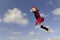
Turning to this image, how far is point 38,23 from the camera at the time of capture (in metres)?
59.3

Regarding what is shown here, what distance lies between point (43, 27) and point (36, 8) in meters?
2.73

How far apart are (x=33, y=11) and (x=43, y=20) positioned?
5.99 feet

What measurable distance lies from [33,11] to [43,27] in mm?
2577

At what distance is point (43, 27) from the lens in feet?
193

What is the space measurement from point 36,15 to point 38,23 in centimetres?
112

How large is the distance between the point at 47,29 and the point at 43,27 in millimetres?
761

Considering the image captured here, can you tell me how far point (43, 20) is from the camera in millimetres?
59281

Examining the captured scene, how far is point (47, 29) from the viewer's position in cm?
5941

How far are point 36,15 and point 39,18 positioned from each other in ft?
1.90

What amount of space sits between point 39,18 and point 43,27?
4.47ft

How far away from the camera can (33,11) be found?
5934cm

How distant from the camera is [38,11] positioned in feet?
194

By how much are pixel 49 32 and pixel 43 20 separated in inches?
71.6

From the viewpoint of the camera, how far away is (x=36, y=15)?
195 feet
